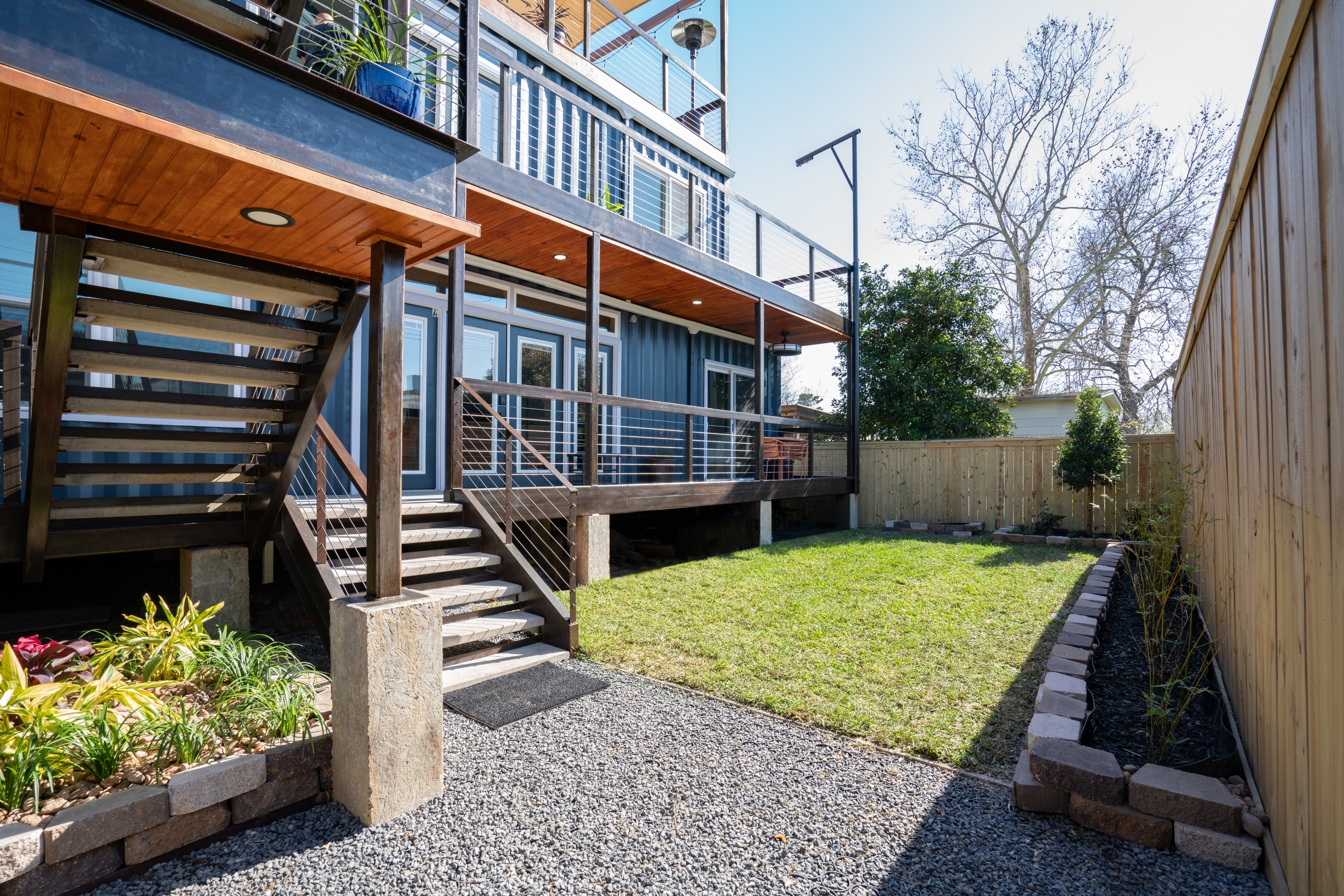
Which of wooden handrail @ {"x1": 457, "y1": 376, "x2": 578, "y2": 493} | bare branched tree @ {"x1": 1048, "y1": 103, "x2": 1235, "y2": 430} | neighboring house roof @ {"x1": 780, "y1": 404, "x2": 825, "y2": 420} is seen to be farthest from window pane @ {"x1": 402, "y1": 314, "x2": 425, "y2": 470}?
bare branched tree @ {"x1": 1048, "y1": 103, "x2": 1235, "y2": 430}

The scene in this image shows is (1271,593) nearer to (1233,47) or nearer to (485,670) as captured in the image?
(485,670)

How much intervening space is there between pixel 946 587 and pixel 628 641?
129 inches

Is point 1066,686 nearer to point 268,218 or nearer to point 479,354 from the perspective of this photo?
point 268,218

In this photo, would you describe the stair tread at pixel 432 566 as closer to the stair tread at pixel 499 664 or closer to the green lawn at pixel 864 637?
the stair tread at pixel 499 664

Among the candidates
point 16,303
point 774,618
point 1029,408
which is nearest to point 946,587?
point 774,618

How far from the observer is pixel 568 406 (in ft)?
27.9

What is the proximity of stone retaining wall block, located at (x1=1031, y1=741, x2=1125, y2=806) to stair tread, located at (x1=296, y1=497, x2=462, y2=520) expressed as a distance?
4.06 metres

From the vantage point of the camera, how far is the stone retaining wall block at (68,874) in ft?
6.22

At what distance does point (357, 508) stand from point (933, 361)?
10.8 metres

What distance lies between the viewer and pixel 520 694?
361 cm

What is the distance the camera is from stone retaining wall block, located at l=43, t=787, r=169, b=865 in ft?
6.36

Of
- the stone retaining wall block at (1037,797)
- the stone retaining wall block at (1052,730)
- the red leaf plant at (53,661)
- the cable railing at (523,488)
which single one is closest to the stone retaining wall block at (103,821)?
the red leaf plant at (53,661)

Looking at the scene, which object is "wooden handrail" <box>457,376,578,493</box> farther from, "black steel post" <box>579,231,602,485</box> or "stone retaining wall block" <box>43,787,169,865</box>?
"stone retaining wall block" <box>43,787,169,865</box>

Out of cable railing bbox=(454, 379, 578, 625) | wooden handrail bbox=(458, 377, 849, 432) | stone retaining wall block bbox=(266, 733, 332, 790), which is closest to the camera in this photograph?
stone retaining wall block bbox=(266, 733, 332, 790)
